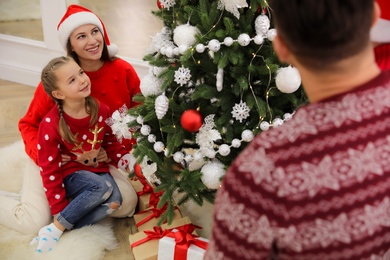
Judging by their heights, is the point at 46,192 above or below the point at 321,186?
below

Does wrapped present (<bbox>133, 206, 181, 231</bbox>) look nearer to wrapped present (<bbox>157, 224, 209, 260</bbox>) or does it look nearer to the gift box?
the gift box

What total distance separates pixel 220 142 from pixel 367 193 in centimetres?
109

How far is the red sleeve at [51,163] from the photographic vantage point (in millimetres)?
1941

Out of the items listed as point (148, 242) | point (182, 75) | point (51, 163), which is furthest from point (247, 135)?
point (51, 163)

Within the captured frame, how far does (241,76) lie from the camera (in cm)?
154

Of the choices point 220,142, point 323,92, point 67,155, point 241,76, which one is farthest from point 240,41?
point 67,155

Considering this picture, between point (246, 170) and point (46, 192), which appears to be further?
point (46, 192)

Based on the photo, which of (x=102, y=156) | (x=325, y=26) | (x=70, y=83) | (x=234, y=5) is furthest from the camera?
(x=102, y=156)

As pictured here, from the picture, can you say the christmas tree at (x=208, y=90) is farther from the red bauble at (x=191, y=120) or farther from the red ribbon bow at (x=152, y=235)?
the red ribbon bow at (x=152, y=235)

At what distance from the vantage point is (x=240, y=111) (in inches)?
61.9

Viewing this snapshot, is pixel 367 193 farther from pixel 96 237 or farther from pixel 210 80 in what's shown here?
pixel 96 237

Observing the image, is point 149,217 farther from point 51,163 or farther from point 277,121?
point 277,121

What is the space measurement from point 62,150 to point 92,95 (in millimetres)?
326

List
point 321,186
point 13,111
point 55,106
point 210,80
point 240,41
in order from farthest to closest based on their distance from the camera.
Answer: point 13,111
point 55,106
point 210,80
point 240,41
point 321,186
